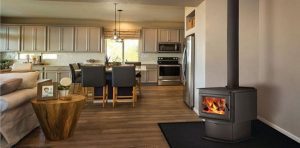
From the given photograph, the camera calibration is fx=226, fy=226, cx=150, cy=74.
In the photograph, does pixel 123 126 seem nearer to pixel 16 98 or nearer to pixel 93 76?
pixel 16 98

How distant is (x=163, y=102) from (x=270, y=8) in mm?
3135

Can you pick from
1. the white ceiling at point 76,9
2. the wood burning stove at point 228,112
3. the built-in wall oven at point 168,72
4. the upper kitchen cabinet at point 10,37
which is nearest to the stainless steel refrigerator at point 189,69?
the white ceiling at point 76,9

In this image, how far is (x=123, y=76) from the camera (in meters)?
5.18

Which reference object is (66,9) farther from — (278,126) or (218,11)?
(278,126)

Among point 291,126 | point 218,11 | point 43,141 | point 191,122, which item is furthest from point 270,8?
point 43,141

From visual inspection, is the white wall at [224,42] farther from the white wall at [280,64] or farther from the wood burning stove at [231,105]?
the wood burning stove at [231,105]

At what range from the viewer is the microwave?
8766 millimetres

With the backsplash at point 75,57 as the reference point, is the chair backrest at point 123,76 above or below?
below

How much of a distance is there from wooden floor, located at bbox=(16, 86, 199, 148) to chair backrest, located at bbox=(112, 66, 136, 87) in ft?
1.79

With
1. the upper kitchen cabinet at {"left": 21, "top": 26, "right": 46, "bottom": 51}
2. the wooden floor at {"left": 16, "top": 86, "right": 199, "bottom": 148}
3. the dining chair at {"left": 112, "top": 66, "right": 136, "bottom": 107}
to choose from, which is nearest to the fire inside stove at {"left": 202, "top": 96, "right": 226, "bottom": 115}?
the wooden floor at {"left": 16, "top": 86, "right": 199, "bottom": 148}

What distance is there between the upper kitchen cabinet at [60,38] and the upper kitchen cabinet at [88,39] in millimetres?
211

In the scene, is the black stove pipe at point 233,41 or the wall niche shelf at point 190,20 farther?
the wall niche shelf at point 190,20

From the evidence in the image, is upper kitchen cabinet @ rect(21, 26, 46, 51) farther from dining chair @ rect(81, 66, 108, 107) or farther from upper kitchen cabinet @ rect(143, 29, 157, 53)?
dining chair @ rect(81, 66, 108, 107)

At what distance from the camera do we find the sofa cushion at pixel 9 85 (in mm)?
2921
